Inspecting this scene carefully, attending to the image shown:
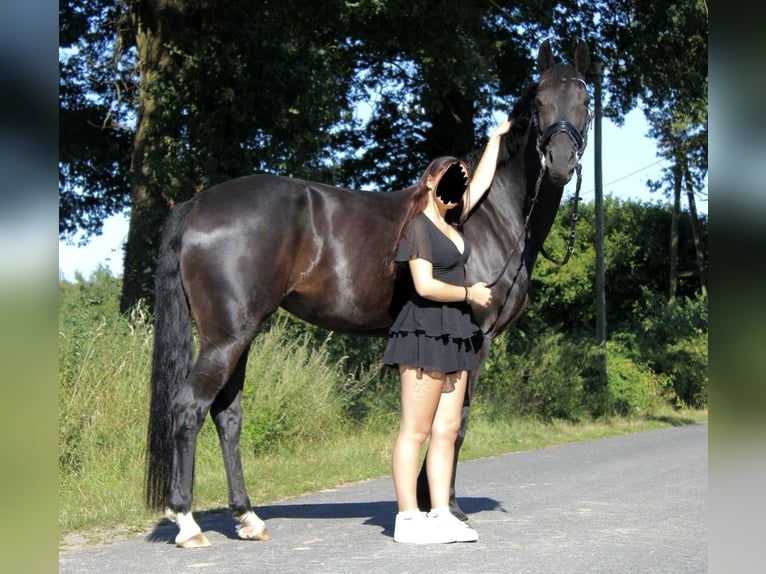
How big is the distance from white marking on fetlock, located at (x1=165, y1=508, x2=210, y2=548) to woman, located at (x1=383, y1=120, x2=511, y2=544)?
1.20 m

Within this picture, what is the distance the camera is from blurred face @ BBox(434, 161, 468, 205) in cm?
552

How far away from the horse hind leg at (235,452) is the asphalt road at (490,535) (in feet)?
0.40

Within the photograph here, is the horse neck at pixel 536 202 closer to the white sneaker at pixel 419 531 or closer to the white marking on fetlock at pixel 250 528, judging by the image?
the white sneaker at pixel 419 531

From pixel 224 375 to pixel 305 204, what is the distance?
4.17ft

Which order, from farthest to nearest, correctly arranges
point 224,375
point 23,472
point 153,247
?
point 153,247
point 224,375
point 23,472

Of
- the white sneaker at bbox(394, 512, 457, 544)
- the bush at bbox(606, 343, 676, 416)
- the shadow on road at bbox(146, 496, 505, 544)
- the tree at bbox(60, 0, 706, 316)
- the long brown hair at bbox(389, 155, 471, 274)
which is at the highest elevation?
the tree at bbox(60, 0, 706, 316)

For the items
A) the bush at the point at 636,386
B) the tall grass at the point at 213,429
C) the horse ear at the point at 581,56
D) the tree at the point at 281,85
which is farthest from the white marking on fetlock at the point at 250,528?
the bush at the point at 636,386

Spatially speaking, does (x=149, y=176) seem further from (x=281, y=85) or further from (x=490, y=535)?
(x=490, y=535)

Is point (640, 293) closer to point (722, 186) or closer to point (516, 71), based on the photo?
point (516, 71)


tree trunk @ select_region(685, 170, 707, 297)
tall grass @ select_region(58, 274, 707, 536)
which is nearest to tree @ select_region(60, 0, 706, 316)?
tall grass @ select_region(58, 274, 707, 536)

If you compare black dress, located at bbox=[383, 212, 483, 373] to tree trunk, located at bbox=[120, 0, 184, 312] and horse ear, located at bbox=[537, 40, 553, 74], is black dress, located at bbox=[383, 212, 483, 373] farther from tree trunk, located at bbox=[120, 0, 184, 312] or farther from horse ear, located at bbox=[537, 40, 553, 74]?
tree trunk, located at bbox=[120, 0, 184, 312]

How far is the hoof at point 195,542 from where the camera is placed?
17.1 feet

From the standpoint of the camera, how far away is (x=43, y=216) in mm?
1411

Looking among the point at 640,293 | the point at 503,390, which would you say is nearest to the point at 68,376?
the point at 503,390
